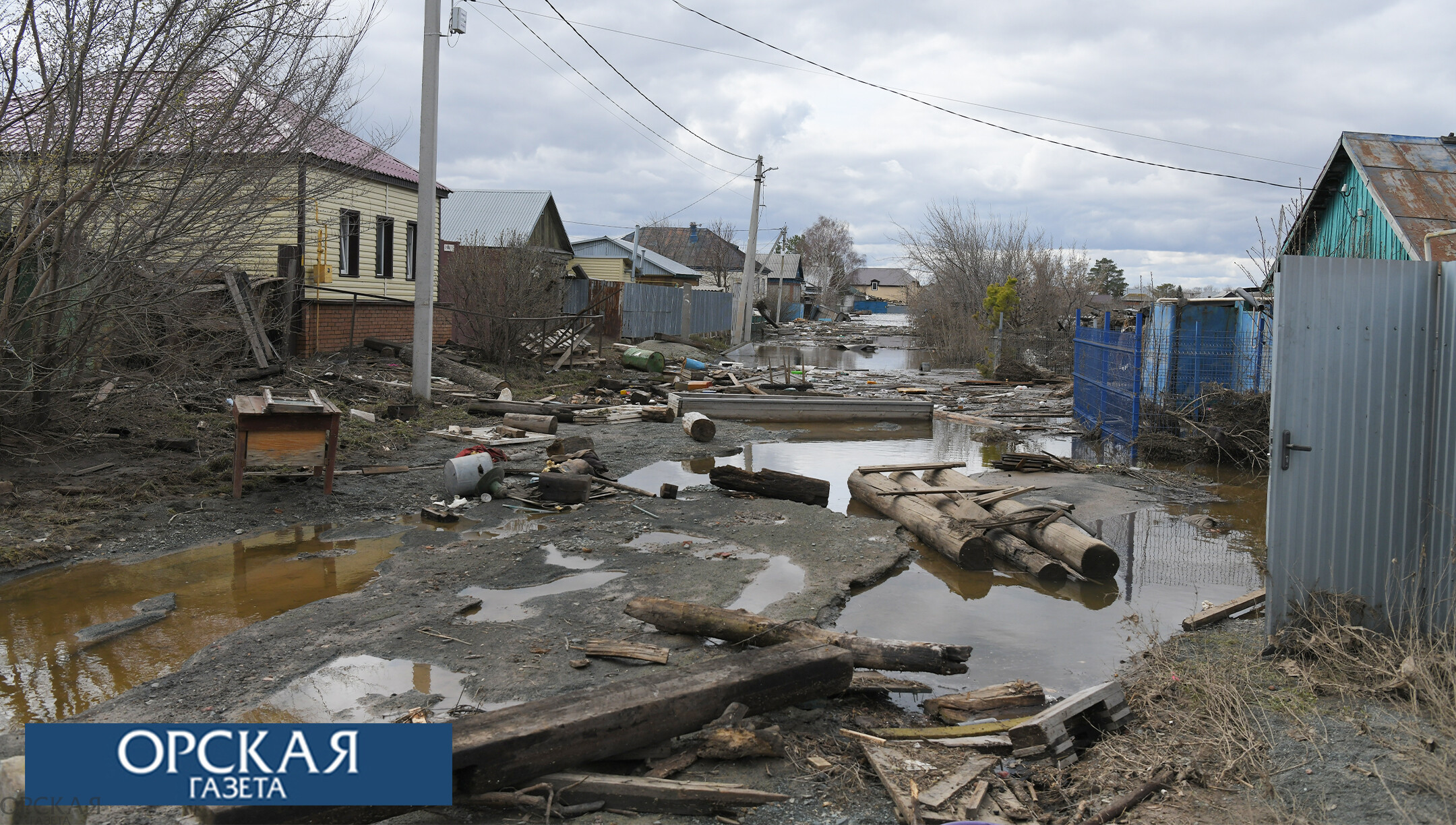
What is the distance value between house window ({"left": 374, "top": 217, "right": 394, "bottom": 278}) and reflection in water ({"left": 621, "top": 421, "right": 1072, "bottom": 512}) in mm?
11169

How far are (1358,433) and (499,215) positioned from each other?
36064 millimetres

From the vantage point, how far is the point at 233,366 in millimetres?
13820

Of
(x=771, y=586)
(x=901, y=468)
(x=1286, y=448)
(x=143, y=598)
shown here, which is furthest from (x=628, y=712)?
(x=901, y=468)

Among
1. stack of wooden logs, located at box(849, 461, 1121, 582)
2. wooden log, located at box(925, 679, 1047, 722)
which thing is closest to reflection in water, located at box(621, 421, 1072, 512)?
stack of wooden logs, located at box(849, 461, 1121, 582)

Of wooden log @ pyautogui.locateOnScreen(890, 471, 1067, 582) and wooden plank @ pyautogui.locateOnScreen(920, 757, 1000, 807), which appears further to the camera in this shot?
wooden log @ pyautogui.locateOnScreen(890, 471, 1067, 582)

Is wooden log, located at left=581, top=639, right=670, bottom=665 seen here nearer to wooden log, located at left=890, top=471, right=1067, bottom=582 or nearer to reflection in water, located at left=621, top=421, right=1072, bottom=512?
wooden log, located at left=890, top=471, right=1067, bottom=582

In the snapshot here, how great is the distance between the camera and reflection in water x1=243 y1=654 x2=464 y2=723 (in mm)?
4148

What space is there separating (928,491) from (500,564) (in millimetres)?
4241

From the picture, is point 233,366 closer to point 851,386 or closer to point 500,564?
point 500,564

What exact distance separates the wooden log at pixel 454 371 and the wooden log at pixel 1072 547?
1068 cm

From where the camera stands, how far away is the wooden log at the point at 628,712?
3.30 metres

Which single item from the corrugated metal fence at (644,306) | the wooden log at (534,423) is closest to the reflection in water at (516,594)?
the wooden log at (534,423)

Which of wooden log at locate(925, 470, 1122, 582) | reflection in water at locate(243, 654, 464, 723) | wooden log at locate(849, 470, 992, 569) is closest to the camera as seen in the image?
reflection in water at locate(243, 654, 464, 723)

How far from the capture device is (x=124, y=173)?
7820 millimetres
